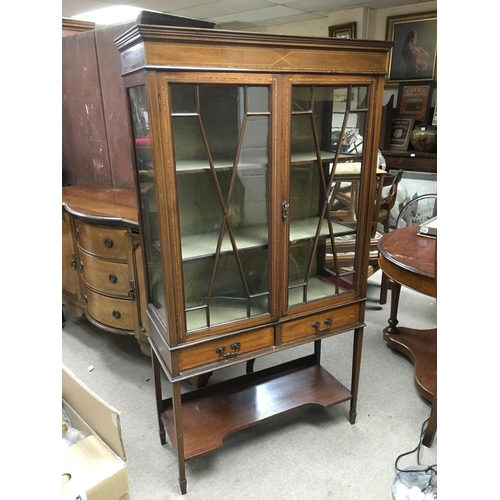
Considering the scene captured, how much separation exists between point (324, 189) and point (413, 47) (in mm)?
3587

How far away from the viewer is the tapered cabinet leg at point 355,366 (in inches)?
68.2

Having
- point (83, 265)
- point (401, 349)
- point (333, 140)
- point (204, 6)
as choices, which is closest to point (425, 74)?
point (204, 6)

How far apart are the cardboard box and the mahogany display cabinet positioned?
0.88ft

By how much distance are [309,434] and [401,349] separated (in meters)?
0.84

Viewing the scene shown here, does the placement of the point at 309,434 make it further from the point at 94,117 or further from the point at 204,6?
the point at 204,6

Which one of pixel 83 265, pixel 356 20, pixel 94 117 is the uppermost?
pixel 356 20

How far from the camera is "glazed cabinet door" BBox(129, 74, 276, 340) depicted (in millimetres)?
1193

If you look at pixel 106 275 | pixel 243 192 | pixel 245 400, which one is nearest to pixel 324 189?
pixel 243 192

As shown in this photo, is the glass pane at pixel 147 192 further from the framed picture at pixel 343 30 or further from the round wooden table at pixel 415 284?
the framed picture at pixel 343 30

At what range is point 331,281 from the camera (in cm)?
164

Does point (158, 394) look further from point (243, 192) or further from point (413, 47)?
point (413, 47)

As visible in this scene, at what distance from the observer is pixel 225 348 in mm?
1440
